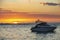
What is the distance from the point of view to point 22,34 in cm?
115

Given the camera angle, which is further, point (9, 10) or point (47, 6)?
point (47, 6)

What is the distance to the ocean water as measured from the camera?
3.53ft

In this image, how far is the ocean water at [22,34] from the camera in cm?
108

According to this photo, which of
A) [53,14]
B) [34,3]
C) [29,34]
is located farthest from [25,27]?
[34,3]

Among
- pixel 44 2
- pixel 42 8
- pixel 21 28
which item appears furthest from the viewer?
pixel 44 2

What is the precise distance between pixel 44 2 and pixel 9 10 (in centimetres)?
50

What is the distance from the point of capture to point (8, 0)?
92.4 inches

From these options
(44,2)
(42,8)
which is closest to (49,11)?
(42,8)

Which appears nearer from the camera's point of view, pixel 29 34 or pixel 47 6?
pixel 29 34

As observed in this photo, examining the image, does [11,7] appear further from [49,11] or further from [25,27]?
[25,27]

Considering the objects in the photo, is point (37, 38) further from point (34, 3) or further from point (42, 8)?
point (34, 3)

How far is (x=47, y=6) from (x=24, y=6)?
11.1 inches

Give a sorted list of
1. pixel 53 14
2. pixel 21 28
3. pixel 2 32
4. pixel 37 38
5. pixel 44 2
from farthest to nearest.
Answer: pixel 44 2
pixel 53 14
pixel 21 28
pixel 2 32
pixel 37 38

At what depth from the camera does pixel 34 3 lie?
2.28 meters
